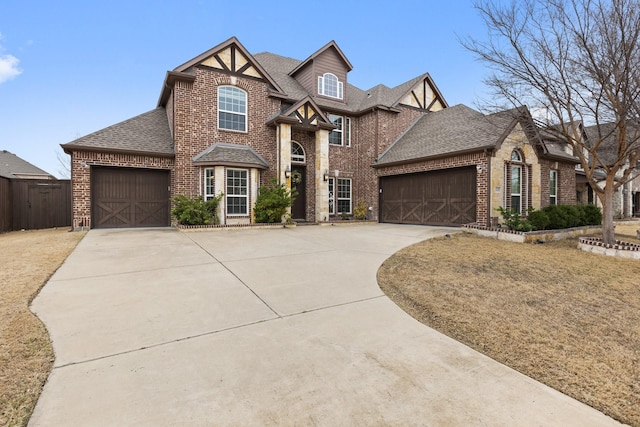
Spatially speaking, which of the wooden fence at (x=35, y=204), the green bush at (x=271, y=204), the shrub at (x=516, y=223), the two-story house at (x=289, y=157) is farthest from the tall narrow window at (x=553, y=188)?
the wooden fence at (x=35, y=204)

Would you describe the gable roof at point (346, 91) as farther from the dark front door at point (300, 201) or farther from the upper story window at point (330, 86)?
the dark front door at point (300, 201)

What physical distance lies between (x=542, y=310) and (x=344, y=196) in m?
12.7

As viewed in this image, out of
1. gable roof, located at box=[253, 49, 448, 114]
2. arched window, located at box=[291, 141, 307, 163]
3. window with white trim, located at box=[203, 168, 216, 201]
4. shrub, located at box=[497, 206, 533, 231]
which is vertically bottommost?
shrub, located at box=[497, 206, 533, 231]

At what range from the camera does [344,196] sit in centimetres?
1606

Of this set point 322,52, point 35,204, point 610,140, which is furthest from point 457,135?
point 35,204

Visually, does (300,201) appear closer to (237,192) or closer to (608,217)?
(237,192)

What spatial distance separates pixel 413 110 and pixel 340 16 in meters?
6.35

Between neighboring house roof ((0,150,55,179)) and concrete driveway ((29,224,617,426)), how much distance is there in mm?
21920

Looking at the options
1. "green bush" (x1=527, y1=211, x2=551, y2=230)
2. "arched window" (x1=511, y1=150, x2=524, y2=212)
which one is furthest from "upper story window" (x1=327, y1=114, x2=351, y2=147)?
"green bush" (x1=527, y1=211, x2=551, y2=230)

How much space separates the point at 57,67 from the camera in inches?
603

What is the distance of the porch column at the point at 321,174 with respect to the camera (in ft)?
45.1

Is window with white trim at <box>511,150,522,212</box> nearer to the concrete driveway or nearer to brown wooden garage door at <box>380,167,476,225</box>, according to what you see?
brown wooden garage door at <box>380,167,476,225</box>

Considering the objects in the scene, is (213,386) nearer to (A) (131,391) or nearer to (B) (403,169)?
(A) (131,391)

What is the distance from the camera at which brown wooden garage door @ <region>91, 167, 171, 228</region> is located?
37.0ft
